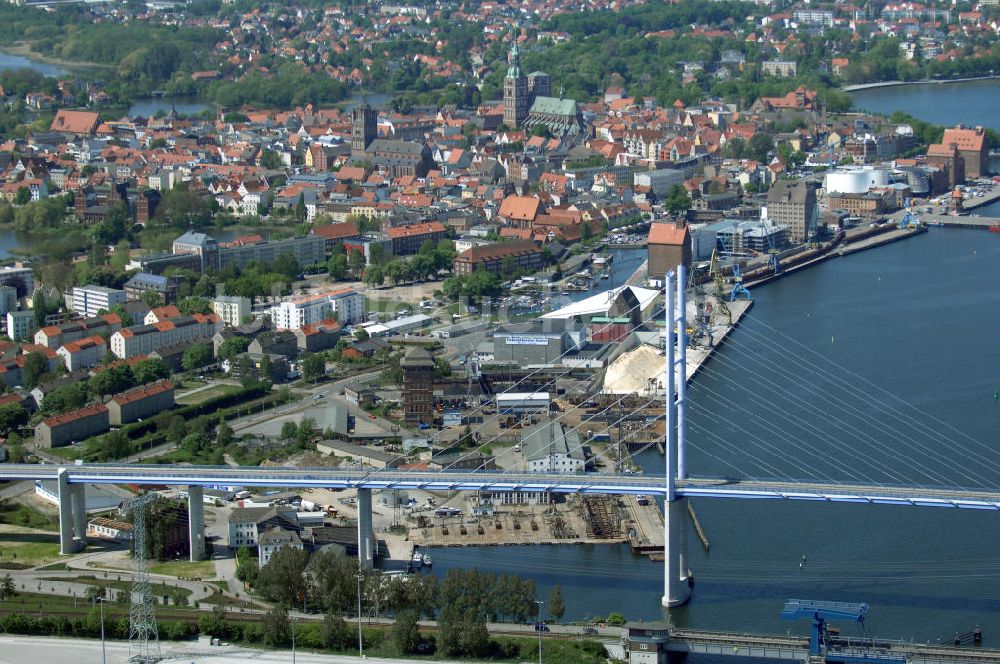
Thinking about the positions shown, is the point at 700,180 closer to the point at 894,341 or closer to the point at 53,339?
the point at 894,341

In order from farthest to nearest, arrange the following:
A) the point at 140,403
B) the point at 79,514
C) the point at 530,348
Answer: the point at 530,348 < the point at 140,403 < the point at 79,514

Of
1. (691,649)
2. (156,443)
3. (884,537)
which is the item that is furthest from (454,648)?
(156,443)

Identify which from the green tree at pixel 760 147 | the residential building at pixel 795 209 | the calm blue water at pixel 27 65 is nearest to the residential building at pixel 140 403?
the residential building at pixel 795 209

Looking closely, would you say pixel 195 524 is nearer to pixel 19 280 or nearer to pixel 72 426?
pixel 72 426

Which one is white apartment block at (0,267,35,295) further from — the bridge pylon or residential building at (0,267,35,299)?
the bridge pylon

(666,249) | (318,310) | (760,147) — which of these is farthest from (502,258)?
(760,147)
